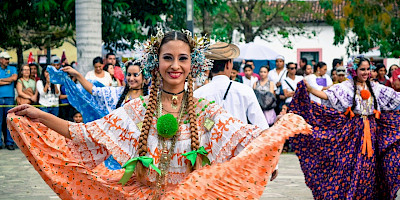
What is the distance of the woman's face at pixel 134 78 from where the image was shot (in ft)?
23.7

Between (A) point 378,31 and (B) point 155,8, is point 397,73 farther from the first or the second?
(A) point 378,31

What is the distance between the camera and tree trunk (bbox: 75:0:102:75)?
12.4 m

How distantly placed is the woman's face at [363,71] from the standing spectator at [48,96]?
7.01 metres

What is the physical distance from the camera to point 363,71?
8.20 m

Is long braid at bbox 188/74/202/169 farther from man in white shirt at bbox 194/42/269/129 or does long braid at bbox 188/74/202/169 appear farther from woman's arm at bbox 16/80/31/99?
woman's arm at bbox 16/80/31/99

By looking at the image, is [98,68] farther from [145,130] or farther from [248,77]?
[145,130]

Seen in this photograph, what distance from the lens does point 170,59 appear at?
457 centimetres

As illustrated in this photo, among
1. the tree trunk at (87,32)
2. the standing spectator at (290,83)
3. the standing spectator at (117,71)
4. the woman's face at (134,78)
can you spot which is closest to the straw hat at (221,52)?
the woman's face at (134,78)

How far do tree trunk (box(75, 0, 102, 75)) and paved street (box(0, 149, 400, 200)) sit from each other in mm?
2213

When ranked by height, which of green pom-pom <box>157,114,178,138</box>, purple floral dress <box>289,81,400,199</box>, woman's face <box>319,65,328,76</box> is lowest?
purple floral dress <box>289,81,400,199</box>

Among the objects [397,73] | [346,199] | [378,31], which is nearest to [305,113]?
[346,199]

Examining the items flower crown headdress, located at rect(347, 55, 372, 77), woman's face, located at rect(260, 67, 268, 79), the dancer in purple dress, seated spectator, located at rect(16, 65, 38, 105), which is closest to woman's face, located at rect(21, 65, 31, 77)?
seated spectator, located at rect(16, 65, 38, 105)

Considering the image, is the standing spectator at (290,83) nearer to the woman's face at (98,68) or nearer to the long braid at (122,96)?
the woman's face at (98,68)

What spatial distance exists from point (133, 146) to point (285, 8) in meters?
25.6
